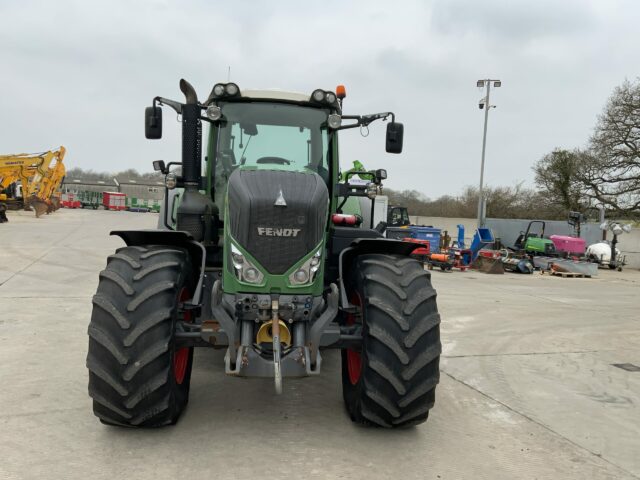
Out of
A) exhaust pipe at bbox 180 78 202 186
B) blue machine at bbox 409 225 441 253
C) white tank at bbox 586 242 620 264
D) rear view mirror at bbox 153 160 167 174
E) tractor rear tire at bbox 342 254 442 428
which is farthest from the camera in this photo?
white tank at bbox 586 242 620 264

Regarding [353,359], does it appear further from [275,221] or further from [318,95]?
[318,95]

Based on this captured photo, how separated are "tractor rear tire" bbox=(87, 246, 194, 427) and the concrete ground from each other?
24cm

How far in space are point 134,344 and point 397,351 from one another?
5.52 feet

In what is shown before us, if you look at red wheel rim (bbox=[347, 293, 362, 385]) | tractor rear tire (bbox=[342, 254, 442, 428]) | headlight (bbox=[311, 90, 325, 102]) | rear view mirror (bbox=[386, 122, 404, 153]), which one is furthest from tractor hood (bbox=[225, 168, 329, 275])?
rear view mirror (bbox=[386, 122, 404, 153])

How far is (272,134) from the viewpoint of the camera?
4.57 m

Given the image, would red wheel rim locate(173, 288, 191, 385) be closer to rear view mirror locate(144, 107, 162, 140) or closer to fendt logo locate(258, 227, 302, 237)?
fendt logo locate(258, 227, 302, 237)

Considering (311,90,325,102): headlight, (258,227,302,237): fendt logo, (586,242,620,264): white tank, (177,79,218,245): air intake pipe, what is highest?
(311,90,325,102): headlight

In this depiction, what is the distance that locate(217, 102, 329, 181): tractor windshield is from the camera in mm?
4543

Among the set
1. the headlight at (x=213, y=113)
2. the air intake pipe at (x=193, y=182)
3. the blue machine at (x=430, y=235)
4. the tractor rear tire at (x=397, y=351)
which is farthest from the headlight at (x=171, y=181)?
the blue machine at (x=430, y=235)

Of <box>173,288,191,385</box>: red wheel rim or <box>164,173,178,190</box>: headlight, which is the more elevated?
<box>164,173,178,190</box>: headlight

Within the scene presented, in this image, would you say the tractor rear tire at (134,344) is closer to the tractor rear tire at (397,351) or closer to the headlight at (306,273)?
the headlight at (306,273)

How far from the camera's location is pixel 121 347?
3.23 m

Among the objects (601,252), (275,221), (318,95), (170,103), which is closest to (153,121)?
(170,103)

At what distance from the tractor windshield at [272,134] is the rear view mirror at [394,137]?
0.75 metres
